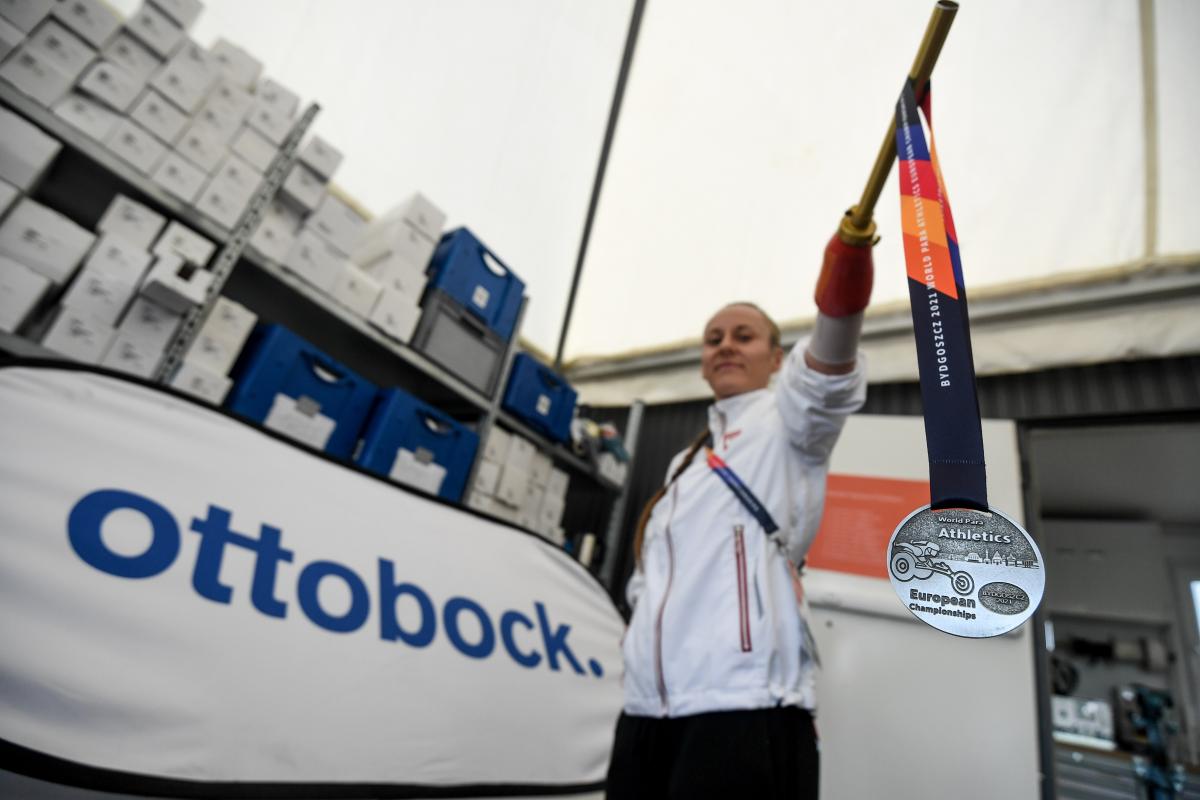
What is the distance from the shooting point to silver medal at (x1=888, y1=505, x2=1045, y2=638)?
0.34 metres

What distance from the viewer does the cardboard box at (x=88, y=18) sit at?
4.17 ft

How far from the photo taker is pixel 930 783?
5.05 ft

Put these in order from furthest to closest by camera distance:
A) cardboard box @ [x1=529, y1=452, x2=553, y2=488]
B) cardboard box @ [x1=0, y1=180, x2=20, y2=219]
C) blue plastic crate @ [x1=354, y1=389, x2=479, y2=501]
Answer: cardboard box @ [x1=529, y1=452, x2=553, y2=488]
blue plastic crate @ [x1=354, y1=389, x2=479, y2=501]
cardboard box @ [x1=0, y1=180, x2=20, y2=219]

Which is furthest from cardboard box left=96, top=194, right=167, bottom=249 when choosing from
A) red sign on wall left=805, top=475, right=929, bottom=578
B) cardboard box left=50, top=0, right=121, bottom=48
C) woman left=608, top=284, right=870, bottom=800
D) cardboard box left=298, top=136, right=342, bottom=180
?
red sign on wall left=805, top=475, right=929, bottom=578

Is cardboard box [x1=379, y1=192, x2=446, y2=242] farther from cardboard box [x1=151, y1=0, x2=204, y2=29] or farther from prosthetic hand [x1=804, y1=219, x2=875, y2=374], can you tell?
prosthetic hand [x1=804, y1=219, x2=875, y2=374]

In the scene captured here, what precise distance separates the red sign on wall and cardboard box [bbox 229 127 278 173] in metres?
2.10

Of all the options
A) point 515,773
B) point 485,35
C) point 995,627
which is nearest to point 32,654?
point 515,773

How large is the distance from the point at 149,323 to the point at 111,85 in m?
0.56

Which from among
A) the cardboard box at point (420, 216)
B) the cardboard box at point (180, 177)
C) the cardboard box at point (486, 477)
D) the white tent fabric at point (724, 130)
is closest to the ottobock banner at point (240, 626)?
the cardboard box at point (180, 177)

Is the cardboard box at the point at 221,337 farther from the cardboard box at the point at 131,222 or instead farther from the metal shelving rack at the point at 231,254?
the cardboard box at the point at 131,222

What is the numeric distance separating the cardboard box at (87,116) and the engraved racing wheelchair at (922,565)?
1.82 metres

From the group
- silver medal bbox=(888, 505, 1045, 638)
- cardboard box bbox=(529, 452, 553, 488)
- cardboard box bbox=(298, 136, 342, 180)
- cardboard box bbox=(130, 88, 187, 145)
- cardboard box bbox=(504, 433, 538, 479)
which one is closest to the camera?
silver medal bbox=(888, 505, 1045, 638)

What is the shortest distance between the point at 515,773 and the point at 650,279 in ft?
8.13

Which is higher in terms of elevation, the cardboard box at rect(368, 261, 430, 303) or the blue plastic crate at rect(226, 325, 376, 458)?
the cardboard box at rect(368, 261, 430, 303)
